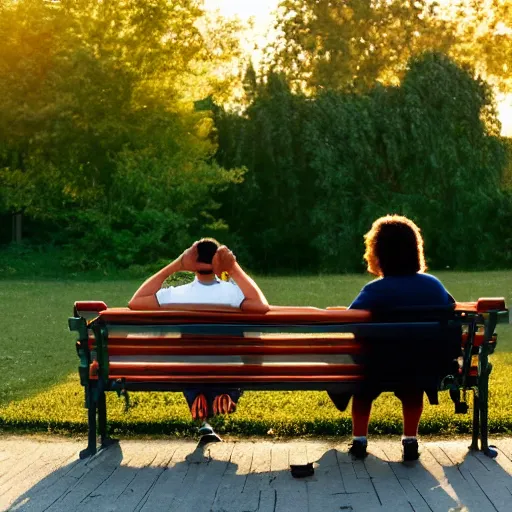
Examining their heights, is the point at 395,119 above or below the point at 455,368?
above

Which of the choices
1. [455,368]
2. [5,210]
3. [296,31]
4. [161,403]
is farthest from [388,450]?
[296,31]

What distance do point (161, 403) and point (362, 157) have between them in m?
28.0

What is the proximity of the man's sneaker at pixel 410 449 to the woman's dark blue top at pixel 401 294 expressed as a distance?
0.67 metres

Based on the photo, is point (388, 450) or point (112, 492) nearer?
point (112, 492)

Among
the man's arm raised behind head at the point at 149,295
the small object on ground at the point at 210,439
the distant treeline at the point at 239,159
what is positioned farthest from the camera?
the distant treeline at the point at 239,159

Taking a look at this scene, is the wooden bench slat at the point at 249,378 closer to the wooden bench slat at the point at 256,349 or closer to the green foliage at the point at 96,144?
the wooden bench slat at the point at 256,349

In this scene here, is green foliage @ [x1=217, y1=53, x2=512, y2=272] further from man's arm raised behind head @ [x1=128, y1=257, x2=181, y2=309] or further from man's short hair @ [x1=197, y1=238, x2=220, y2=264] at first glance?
man's arm raised behind head @ [x1=128, y1=257, x2=181, y2=309]

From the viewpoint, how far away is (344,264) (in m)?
34.4

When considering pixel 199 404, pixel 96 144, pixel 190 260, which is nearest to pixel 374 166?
pixel 96 144

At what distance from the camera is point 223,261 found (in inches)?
229

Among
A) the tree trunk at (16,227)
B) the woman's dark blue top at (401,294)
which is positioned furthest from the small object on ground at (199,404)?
the tree trunk at (16,227)

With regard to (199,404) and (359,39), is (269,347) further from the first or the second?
(359,39)

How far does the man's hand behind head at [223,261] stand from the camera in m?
5.79

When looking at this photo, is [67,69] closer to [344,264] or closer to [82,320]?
[344,264]
